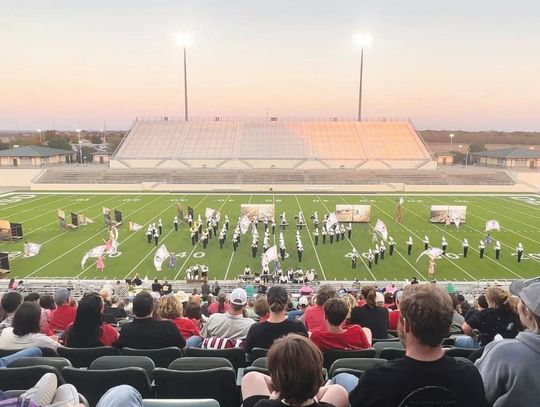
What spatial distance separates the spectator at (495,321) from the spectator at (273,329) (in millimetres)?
1479

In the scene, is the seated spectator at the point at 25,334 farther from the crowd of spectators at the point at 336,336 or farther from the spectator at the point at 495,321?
the spectator at the point at 495,321

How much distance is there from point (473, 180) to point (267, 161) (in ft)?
63.8

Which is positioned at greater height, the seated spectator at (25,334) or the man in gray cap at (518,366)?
the man in gray cap at (518,366)

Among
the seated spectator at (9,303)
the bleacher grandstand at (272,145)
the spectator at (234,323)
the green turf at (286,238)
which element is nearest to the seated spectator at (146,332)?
the spectator at (234,323)

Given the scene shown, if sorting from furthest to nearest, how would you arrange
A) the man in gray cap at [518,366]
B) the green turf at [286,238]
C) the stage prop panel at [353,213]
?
the stage prop panel at [353,213]
the green turf at [286,238]
the man in gray cap at [518,366]

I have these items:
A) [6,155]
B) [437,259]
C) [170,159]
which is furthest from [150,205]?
[6,155]

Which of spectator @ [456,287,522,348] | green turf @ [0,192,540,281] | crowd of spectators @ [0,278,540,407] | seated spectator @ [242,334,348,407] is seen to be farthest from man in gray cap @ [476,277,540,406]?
green turf @ [0,192,540,281]

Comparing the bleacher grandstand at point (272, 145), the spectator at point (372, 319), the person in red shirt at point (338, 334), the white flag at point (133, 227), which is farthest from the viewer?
the bleacher grandstand at point (272, 145)

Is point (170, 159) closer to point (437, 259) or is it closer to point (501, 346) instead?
point (437, 259)

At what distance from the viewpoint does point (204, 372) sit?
8.71ft

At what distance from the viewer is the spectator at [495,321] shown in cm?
372

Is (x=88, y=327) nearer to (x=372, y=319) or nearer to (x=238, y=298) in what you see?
(x=238, y=298)

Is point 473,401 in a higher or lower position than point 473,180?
higher

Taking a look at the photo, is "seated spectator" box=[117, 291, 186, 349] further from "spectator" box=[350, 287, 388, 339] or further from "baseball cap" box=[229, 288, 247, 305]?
"spectator" box=[350, 287, 388, 339]
